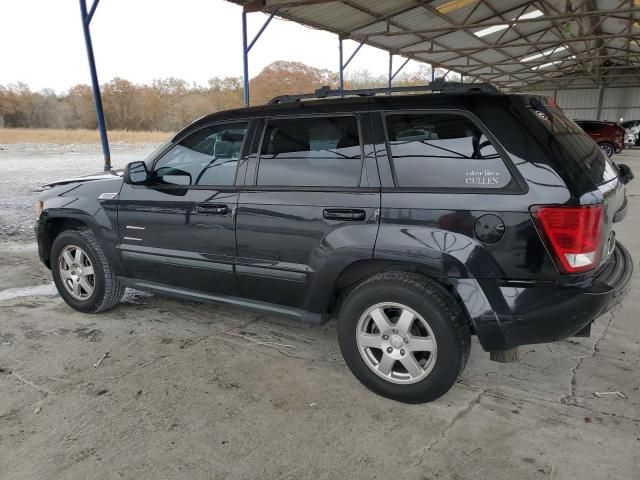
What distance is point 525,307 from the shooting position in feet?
7.76

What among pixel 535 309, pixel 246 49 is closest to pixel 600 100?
pixel 246 49

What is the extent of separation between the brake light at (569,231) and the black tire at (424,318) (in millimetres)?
583

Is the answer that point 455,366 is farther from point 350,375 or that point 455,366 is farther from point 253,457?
point 253,457

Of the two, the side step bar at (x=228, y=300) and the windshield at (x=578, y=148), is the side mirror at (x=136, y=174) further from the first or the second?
the windshield at (x=578, y=148)

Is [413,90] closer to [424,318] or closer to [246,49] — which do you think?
[424,318]

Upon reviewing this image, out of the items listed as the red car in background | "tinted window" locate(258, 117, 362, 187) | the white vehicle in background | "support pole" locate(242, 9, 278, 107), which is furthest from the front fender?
the white vehicle in background

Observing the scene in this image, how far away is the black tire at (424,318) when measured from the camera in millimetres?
2510

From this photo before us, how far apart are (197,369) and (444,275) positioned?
173 centimetres

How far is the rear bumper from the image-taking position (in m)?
2.33

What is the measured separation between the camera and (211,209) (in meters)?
3.21

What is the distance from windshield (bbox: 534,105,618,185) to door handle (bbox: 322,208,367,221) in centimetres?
107

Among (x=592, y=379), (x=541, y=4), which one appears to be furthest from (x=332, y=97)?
(x=541, y=4)

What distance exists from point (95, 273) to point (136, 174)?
1.02m

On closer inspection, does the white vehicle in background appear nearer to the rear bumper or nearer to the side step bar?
the rear bumper
